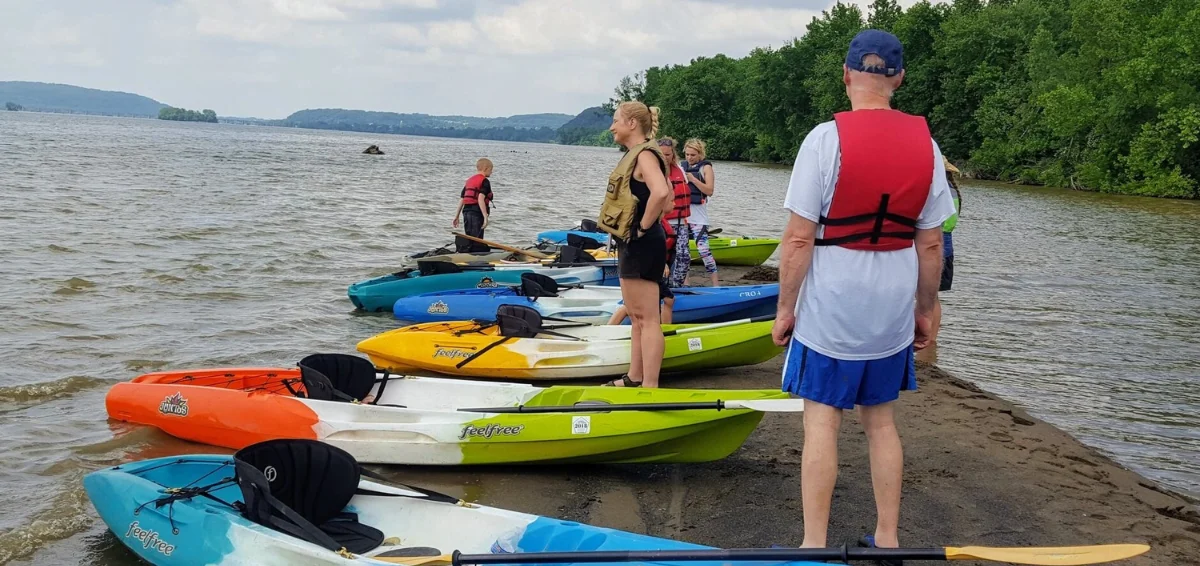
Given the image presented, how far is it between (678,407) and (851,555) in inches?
72.6

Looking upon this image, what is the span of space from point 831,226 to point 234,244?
14337mm

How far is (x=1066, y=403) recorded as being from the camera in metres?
6.98

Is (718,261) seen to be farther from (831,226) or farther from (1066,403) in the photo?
(831,226)

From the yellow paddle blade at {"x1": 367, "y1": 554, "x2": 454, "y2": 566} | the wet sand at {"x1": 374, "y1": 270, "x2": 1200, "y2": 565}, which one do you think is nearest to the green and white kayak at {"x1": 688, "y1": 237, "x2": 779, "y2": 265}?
the wet sand at {"x1": 374, "y1": 270, "x2": 1200, "y2": 565}

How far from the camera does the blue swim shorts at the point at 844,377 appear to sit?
10.6 ft

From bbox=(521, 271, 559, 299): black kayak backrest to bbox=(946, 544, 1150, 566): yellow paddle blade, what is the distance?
240 inches

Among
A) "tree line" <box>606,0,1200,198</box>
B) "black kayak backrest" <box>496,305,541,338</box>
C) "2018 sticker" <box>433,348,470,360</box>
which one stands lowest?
"2018 sticker" <box>433,348,470,360</box>

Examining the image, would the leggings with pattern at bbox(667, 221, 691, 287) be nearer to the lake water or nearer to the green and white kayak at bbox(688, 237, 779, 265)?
the lake water

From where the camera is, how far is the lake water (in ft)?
19.4

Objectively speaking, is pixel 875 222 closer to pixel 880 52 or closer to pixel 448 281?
pixel 880 52

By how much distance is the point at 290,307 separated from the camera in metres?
10.8

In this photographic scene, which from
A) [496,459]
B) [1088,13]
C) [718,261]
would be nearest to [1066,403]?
[496,459]

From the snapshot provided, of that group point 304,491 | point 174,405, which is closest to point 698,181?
point 174,405

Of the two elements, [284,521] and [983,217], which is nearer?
[284,521]
